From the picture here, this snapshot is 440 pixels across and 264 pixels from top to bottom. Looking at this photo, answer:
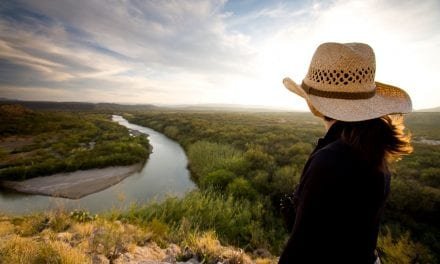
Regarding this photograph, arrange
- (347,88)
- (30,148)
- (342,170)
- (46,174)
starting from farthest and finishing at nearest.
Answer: (30,148)
(46,174)
(347,88)
(342,170)

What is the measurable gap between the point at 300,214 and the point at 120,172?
17.1m

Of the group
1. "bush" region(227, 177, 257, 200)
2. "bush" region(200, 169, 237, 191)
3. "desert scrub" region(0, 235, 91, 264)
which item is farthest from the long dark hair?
"bush" region(200, 169, 237, 191)

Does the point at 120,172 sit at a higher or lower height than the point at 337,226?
lower

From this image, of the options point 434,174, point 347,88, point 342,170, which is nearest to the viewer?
point 342,170

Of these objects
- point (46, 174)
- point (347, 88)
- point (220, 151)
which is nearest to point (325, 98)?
point (347, 88)

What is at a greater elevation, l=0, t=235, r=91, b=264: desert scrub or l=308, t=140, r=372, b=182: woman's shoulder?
l=308, t=140, r=372, b=182: woman's shoulder

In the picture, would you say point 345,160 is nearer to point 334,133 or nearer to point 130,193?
point 334,133

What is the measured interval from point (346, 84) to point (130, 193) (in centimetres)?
1305

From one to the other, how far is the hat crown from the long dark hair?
22 cm

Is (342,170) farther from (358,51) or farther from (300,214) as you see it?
(358,51)

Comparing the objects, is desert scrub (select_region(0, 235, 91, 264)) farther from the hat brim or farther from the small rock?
the hat brim

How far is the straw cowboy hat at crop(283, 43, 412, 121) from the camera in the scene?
55.9 inches

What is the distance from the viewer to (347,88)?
1464mm

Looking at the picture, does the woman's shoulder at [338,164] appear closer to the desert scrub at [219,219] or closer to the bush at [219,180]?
the desert scrub at [219,219]
